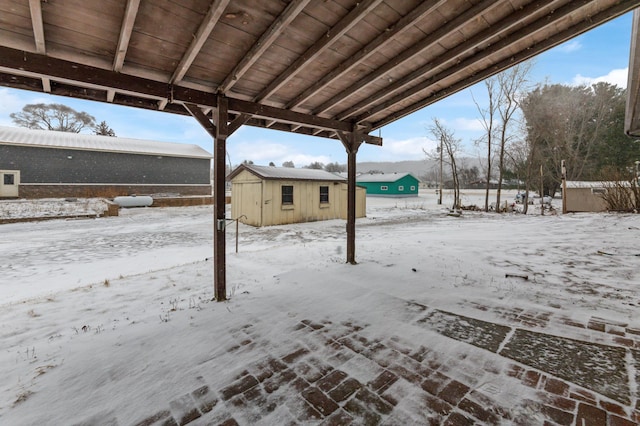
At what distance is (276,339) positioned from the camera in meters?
2.57

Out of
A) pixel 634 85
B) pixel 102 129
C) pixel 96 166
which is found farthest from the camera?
pixel 102 129

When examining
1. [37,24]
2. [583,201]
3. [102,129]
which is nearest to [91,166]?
[102,129]

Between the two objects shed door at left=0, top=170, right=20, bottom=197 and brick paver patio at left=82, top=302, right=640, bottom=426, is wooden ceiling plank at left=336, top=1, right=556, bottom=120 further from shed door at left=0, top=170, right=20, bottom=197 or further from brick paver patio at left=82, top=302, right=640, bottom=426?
shed door at left=0, top=170, right=20, bottom=197

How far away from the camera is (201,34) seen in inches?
89.3

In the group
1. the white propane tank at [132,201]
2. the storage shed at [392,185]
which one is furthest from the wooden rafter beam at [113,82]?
the storage shed at [392,185]

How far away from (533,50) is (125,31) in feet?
12.5

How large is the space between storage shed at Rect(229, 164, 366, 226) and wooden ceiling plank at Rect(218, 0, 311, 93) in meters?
8.33

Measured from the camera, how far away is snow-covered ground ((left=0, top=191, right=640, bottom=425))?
1980mm

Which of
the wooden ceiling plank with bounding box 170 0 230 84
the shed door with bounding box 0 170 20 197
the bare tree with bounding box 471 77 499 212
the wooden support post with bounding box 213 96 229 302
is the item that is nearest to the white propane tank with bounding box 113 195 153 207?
the shed door with bounding box 0 170 20 197

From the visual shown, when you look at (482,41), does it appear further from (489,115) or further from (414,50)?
(489,115)

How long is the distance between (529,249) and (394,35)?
6018mm

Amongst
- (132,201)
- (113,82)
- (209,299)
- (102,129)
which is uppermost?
(102,129)

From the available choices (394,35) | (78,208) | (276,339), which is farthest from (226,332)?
(78,208)

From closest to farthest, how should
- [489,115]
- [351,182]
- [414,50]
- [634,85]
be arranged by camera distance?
[414,50], [634,85], [351,182], [489,115]
